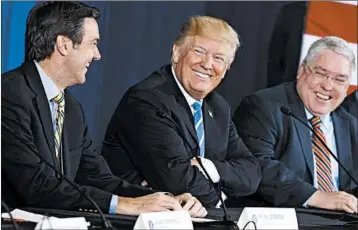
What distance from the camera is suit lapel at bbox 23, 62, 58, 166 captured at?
11.6 feet

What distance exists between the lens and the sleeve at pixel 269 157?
451 centimetres

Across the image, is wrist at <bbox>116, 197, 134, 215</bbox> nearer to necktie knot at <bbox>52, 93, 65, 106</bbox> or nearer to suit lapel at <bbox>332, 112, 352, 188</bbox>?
necktie knot at <bbox>52, 93, 65, 106</bbox>

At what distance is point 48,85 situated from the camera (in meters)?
3.63

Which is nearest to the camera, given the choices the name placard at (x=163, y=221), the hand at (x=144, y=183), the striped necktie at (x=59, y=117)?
the name placard at (x=163, y=221)

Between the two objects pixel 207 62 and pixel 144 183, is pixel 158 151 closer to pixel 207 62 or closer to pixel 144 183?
pixel 144 183

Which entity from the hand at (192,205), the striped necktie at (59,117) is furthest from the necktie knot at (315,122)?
the striped necktie at (59,117)

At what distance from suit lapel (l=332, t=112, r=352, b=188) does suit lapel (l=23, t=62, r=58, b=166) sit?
5.61ft

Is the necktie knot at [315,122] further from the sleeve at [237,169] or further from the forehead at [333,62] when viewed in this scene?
the sleeve at [237,169]

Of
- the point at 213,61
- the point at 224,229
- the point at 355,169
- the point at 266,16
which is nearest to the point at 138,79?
the point at 213,61

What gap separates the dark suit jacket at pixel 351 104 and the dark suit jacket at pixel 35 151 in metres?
1.74

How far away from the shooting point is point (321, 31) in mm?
5312

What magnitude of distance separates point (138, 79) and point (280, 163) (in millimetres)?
800

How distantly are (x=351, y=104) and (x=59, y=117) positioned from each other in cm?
200

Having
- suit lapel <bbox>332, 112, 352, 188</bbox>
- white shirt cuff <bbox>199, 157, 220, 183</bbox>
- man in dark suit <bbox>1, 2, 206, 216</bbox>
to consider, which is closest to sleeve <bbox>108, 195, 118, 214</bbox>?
man in dark suit <bbox>1, 2, 206, 216</bbox>
